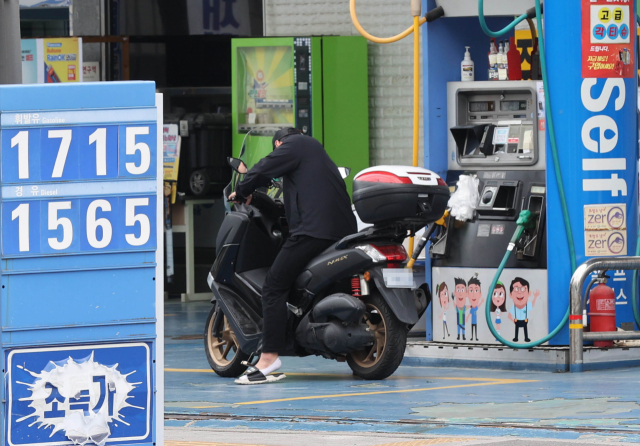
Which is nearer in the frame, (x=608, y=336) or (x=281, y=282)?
(x=281, y=282)

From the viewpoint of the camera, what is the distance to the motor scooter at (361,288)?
763cm

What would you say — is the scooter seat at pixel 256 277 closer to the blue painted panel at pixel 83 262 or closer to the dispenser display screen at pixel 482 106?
the dispenser display screen at pixel 482 106

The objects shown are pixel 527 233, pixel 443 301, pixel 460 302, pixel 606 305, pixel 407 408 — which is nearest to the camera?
pixel 407 408

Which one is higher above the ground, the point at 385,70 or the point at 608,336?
the point at 385,70

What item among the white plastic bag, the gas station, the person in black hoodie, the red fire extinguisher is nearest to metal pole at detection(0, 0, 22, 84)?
the gas station

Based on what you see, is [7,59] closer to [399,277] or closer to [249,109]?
[399,277]

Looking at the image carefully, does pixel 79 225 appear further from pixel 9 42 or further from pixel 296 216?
pixel 296 216

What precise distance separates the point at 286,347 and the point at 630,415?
2.61m

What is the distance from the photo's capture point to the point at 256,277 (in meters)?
8.34

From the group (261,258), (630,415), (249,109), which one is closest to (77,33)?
(249,109)

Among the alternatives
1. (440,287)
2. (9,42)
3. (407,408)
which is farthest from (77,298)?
(440,287)

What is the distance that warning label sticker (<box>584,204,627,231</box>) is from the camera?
838cm

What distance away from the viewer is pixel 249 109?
1380cm

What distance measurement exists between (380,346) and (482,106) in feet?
7.70
